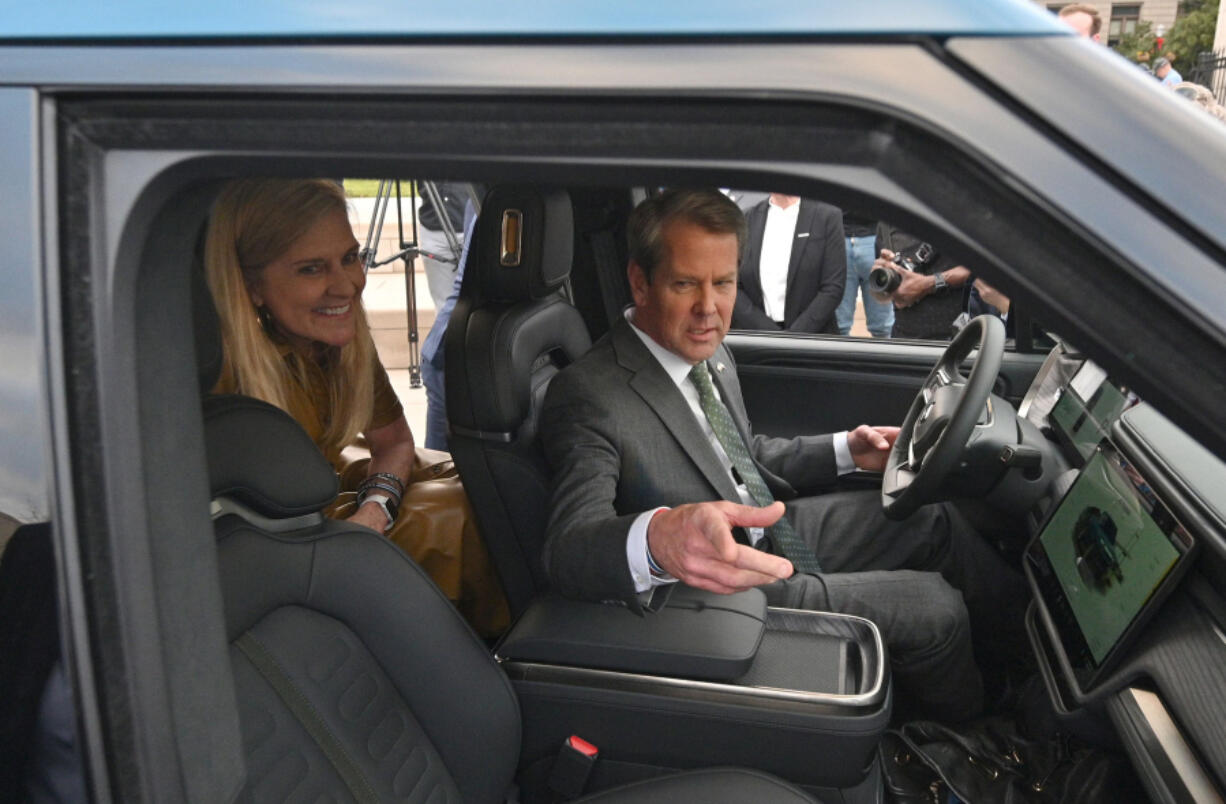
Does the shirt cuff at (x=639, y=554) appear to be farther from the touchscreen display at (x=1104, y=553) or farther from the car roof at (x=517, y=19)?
the car roof at (x=517, y=19)

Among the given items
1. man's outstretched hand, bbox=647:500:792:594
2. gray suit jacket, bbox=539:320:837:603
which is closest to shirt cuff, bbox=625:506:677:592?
man's outstretched hand, bbox=647:500:792:594

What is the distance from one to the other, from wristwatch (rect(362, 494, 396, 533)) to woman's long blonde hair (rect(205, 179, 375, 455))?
0.23 metres

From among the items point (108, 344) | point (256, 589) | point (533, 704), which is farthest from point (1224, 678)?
point (108, 344)

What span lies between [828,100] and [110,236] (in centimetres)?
48

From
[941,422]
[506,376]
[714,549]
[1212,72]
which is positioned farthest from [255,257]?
[1212,72]

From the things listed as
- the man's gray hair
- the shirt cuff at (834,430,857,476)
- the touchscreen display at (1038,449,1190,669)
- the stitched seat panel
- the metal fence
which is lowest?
the shirt cuff at (834,430,857,476)

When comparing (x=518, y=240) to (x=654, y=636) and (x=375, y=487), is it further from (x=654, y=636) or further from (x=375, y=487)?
(x=654, y=636)

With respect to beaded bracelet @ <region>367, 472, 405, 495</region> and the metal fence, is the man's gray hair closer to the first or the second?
beaded bracelet @ <region>367, 472, 405, 495</region>

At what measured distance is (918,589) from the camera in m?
1.93

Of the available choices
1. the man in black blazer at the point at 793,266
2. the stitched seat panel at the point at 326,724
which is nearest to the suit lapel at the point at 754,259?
the man in black blazer at the point at 793,266

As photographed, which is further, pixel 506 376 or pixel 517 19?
pixel 506 376

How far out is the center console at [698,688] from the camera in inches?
56.9

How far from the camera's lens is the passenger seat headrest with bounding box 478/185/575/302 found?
1908mm

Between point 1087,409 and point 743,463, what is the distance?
72 cm
